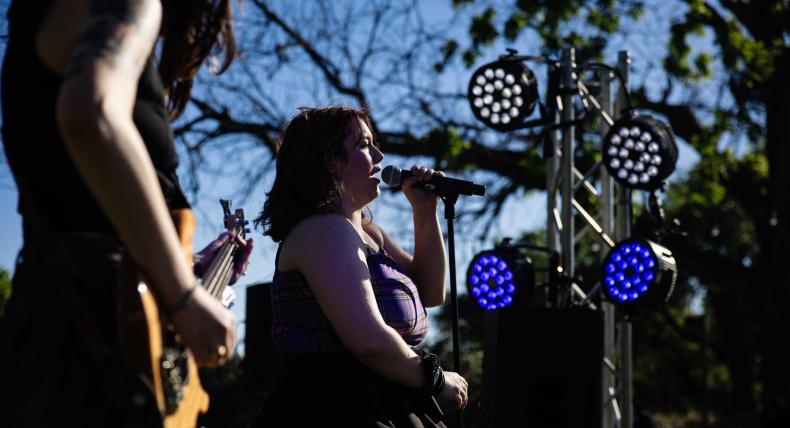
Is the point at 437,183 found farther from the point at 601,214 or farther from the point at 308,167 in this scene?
the point at 601,214

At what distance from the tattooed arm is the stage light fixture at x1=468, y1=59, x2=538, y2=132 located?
3.86 metres

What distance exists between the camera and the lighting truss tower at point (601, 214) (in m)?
4.84

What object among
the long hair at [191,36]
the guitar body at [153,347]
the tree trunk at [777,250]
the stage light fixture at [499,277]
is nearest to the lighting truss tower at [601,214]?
the stage light fixture at [499,277]

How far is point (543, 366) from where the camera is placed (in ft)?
13.9

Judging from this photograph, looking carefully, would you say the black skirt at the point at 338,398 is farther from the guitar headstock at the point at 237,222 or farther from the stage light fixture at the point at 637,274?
the stage light fixture at the point at 637,274

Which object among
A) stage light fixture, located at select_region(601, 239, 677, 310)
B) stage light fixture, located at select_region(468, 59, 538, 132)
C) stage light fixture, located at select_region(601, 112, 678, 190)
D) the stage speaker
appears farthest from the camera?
stage light fixture, located at select_region(468, 59, 538, 132)

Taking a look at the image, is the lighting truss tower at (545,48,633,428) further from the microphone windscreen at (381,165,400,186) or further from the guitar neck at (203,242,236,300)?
the guitar neck at (203,242,236,300)

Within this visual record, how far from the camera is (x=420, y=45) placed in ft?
35.4

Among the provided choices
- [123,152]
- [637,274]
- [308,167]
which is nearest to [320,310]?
[308,167]

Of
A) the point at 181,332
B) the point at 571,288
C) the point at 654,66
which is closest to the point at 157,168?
the point at 181,332

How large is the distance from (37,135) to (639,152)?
13.1 ft

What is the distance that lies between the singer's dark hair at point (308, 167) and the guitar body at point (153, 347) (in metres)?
1.09

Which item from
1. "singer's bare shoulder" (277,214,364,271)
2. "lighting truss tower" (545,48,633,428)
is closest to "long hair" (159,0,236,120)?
"singer's bare shoulder" (277,214,364,271)

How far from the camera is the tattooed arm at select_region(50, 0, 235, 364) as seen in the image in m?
1.15
